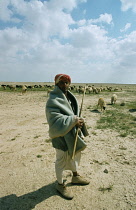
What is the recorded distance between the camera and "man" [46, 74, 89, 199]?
2434 millimetres

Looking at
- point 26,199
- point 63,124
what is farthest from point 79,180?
point 63,124

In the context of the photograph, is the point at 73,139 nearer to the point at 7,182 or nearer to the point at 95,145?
→ the point at 7,182

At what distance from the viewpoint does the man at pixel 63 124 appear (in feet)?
7.98

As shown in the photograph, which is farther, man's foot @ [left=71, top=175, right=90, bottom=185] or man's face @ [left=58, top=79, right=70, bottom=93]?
man's foot @ [left=71, top=175, right=90, bottom=185]

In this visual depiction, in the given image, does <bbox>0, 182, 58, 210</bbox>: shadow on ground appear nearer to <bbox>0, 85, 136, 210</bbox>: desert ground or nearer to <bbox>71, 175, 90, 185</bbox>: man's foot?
<bbox>0, 85, 136, 210</bbox>: desert ground

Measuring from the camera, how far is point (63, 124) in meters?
2.39

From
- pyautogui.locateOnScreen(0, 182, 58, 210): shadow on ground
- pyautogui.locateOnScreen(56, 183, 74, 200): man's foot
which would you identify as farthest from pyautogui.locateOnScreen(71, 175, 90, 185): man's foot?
pyautogui.locateOnScreen(0, 182, 58, 210): shadow on ground

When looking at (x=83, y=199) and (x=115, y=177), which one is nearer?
(x=83, y=199)

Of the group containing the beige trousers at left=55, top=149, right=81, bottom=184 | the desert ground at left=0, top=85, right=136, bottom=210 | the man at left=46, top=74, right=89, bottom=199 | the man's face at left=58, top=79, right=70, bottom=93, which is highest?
the man's face at left=58, top=79, right=70, bottom=93

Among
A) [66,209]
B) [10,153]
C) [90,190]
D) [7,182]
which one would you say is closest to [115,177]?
[90,190]

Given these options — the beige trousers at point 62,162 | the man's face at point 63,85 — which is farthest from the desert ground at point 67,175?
the man's face at point 63,85

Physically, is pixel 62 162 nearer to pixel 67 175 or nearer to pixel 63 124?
pixel 63 124

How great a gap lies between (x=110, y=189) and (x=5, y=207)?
1871 mm

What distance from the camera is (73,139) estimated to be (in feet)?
8.62
